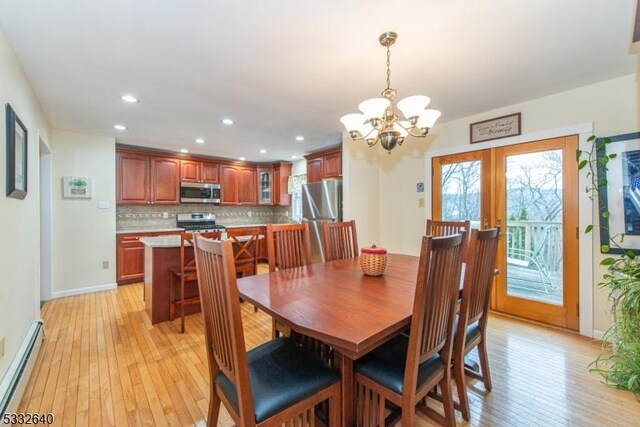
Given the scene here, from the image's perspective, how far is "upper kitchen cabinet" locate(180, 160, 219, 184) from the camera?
5270mm

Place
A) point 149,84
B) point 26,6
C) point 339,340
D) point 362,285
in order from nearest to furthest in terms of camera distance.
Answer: point 339,340 → point 26,6 → point 362,285 → point 149,84

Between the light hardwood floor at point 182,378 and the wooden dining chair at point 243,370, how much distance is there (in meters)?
0.67

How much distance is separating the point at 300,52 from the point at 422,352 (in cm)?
196

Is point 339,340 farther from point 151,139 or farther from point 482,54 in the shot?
point 151,139

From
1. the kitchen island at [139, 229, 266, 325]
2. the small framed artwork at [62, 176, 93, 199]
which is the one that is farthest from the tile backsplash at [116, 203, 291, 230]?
the kitchen island at [139, 229, 266, 325]

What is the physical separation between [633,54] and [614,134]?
0.67 m

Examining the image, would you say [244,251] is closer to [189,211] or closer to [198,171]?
[198,171]

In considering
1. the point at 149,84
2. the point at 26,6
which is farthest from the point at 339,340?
the point at 149,84

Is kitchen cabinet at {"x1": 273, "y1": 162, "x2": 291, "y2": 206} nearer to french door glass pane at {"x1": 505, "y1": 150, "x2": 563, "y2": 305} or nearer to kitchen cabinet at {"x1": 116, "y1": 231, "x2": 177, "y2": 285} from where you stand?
kitchen cabinet at {"x1": 116, "y1": 231, "x2": 177, "y2": 285}

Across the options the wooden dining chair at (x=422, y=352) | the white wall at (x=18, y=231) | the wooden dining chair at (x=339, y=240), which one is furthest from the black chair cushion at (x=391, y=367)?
the white wall at (x=18, y=231)

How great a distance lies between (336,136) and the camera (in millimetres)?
4227

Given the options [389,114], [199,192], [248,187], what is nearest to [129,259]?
[199,192]

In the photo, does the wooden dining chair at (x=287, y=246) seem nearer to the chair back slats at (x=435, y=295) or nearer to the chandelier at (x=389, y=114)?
the chandelier at (x=389, y=114)

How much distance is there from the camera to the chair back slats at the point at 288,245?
2.18 metres
